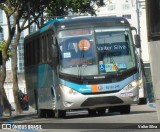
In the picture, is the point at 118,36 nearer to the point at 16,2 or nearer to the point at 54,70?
the point at 54,70

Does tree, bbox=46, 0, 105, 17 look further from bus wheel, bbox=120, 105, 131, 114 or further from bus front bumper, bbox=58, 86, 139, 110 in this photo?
bus front bumper, bbox=58, 86, 139, 110

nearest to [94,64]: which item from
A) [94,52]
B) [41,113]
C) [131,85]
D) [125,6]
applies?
[94,52]

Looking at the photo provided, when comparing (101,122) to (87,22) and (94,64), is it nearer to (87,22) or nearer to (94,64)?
(94,64)

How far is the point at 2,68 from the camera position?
3353 centimetres

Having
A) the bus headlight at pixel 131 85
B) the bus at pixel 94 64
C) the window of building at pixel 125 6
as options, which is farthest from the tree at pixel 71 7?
the window of building at pixel 125 6

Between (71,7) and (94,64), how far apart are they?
49.2ft

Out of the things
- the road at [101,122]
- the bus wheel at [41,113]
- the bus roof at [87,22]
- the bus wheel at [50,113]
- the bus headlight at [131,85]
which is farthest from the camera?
the bus wheel at [41,113]

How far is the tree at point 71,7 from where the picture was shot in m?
36.8

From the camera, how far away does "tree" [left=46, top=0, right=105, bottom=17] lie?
3681cm

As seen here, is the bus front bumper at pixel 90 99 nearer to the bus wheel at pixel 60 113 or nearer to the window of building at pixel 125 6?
the bus wheel at pixel 60 113

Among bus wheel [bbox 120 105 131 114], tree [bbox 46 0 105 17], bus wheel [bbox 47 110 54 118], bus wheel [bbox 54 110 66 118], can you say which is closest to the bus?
bus wheel [bbox 54 110 66 118]

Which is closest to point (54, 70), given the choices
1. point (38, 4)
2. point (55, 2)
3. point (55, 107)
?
point (55, 107)

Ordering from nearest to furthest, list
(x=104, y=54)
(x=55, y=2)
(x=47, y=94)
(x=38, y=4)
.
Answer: (x=104, y=54), (x=47, y=94), (x=38, y=4), (x=55, y=2)

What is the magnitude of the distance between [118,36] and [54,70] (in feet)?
8.51
